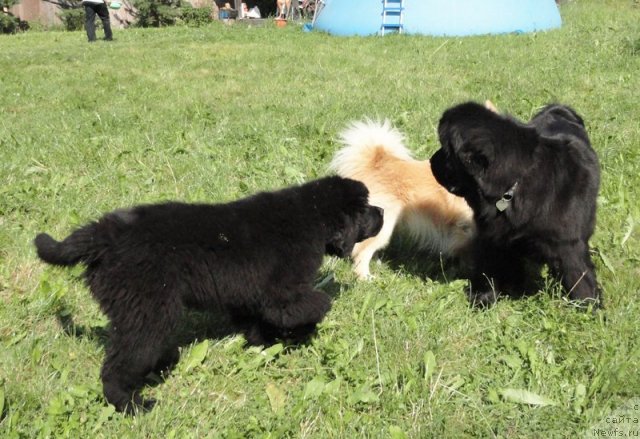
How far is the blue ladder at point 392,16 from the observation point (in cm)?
1539

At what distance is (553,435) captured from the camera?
8.98 feet

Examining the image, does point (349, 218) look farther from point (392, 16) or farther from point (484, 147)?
point (392, 16)

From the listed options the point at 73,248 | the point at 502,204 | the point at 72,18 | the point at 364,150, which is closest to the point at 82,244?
the point at 73,248

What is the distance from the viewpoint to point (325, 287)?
14.0 feet

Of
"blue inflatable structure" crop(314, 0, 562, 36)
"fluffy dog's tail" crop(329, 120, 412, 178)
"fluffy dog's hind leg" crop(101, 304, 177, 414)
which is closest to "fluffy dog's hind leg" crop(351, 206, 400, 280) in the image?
"fluffy dog's tail" crop(329, 120, 412, 178)

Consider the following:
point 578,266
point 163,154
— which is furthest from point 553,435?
point 163,154

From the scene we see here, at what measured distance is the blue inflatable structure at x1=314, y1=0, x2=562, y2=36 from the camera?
1466 cm

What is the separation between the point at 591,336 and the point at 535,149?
1.11m

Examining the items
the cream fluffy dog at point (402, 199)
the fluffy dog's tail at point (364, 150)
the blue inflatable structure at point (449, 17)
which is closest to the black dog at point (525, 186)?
the cream fluffy dog at point (402, 199)

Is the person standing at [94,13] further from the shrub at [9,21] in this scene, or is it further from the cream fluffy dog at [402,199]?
the cream fluffy dog at [402,199]

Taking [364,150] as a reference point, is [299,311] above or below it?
below

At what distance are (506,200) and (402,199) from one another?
1.41 m

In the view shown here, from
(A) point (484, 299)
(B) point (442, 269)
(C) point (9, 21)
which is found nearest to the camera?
(A) point (484, 299)

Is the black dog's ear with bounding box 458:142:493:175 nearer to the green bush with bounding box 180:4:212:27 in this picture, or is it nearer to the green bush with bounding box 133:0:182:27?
the green bush with bounding box 180:4:212:27
